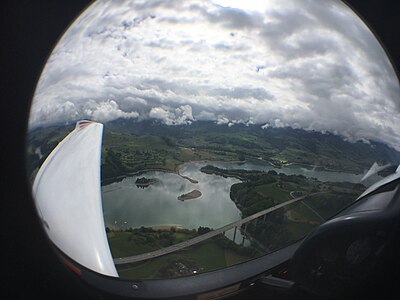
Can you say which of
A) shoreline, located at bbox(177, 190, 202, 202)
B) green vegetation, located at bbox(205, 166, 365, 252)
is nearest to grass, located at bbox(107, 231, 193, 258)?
shoreline, located at bbox(177, 190, 202, 202)

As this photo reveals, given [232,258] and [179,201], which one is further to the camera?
[232,258]

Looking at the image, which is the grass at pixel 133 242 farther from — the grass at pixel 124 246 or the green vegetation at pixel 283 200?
the green vegetation at pixel 283 200

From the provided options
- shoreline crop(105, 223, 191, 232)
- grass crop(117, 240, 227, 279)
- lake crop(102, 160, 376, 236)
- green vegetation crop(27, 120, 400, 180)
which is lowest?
grass crop(117, 240, 227, 279)

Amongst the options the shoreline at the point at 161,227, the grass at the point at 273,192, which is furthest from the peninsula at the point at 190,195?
the grass at the point at 273,192

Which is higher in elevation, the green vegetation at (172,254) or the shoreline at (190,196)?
the shoreline at (190,196)

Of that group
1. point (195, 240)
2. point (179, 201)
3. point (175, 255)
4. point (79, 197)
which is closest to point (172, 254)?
point (175, 255)

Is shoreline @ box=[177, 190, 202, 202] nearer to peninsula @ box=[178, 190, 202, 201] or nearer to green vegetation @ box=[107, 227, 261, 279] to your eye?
peninsula @ box=[178, 190, 202, 201]

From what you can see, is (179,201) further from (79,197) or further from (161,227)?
(79,197)

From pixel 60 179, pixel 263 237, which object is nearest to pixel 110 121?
pixel 60 179
